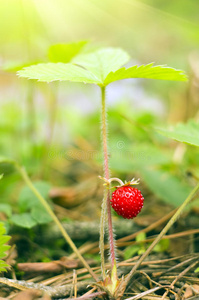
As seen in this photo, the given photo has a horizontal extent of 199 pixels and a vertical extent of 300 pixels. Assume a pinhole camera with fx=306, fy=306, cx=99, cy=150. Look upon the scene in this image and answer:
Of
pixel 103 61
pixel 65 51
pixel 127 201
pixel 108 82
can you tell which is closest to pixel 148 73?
pixel 108 82

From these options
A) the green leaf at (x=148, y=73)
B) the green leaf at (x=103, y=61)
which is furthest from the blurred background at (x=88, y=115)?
the green leaf at (x=148, y=73)

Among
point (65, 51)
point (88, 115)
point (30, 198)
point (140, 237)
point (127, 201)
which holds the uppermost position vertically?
point (65, 51)

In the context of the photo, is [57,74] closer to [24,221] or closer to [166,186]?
[24,221]

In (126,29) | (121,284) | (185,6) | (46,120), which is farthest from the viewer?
(126,29)

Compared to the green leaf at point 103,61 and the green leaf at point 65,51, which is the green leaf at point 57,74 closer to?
the green leaf at point 103,61

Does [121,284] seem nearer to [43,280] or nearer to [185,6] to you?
[43,280]

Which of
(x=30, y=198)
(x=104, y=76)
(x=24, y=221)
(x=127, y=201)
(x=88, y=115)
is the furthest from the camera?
(x=88, y=115)

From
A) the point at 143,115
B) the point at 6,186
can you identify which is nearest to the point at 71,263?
the point at 6,186
